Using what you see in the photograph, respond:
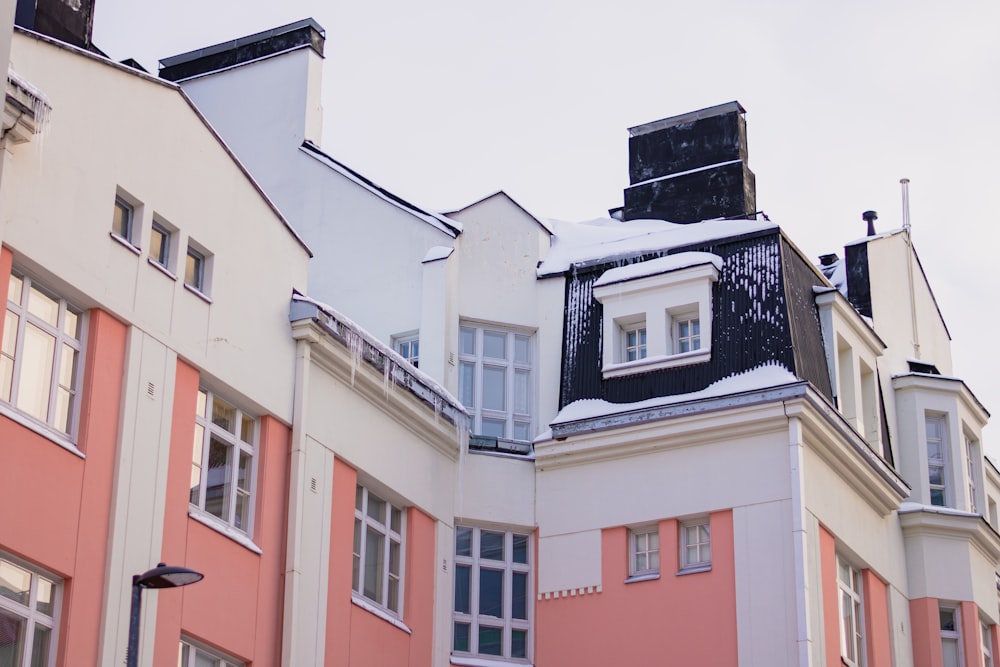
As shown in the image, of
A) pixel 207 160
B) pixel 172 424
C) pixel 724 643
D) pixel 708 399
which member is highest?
pixel 207 160

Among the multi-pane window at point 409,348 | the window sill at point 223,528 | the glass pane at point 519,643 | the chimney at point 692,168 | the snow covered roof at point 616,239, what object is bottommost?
the glass pane at point 519,643

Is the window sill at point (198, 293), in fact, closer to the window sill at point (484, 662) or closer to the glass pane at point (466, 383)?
the glass pane at point (466, 383)

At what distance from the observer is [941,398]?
3162 cm

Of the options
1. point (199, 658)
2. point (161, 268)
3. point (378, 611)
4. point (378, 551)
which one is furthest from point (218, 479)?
point (378, 551)

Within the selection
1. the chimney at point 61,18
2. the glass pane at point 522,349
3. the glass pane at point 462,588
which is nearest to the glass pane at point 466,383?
the glass pane at point 522,349

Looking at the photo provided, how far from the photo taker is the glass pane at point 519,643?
26828 mm

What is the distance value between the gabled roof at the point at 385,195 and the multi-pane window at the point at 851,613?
8.38 metres

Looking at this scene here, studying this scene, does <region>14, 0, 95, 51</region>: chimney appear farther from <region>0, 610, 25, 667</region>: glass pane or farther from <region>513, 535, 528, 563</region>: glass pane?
<region>513, 535, 528, 563</region>: glass pane

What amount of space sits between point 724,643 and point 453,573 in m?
4.34

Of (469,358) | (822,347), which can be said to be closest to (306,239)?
(469,358)

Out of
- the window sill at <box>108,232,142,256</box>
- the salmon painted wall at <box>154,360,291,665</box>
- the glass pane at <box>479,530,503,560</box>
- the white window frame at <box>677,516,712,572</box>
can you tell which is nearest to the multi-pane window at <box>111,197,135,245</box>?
the window sill at <box>108,232,142,256</box>

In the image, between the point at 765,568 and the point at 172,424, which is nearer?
the point at 172,424

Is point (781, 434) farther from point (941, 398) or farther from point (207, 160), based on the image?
point (207, 160)

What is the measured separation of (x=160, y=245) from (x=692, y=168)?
14167 mm
